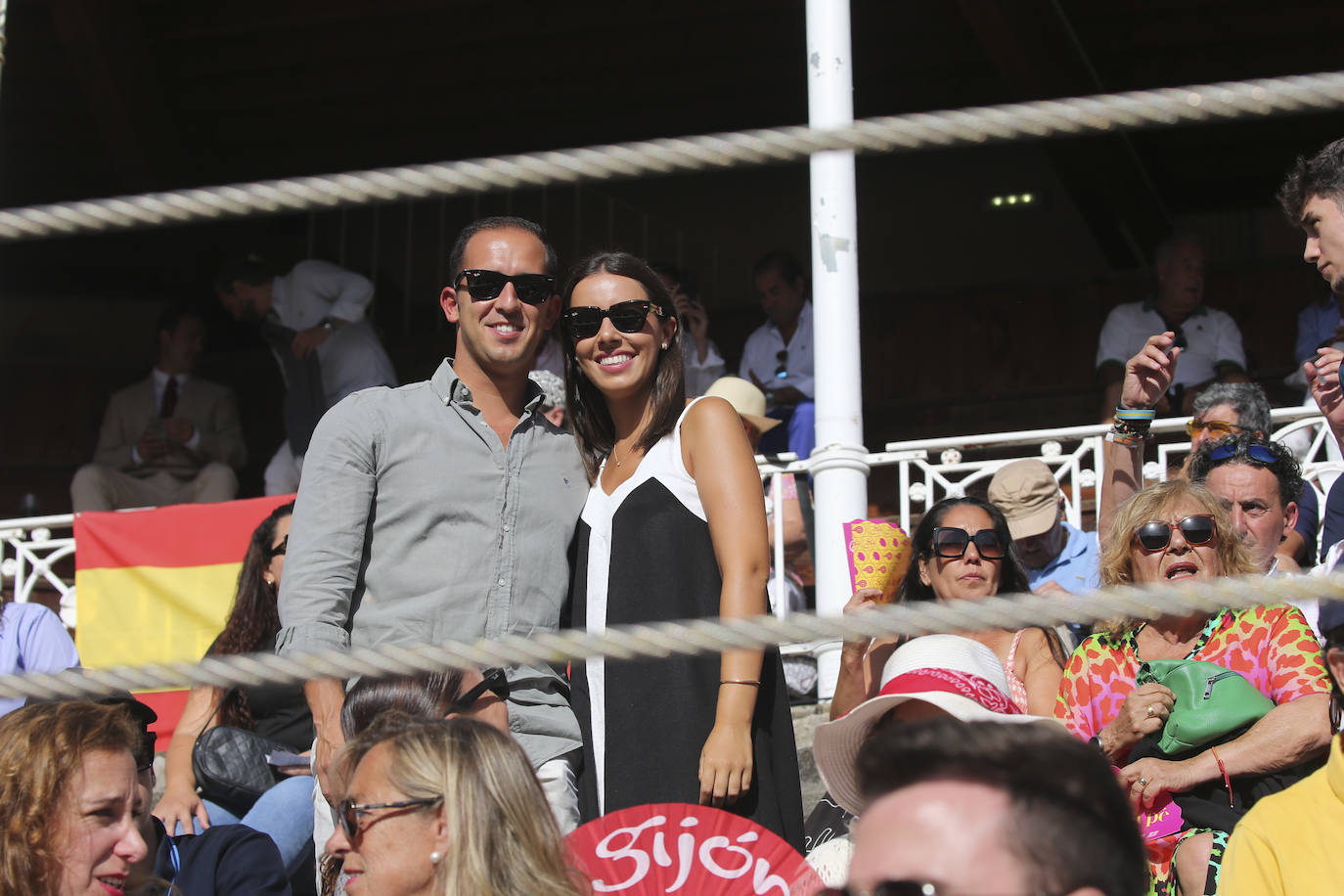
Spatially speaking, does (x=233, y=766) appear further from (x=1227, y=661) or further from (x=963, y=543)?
(x=1227, y=661)

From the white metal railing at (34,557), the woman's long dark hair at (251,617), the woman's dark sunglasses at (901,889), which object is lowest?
the woman's dark sunglasses at (901,889)

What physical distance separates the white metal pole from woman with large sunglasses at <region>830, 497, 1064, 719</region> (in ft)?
3.89

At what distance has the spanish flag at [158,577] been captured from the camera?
5316 mm

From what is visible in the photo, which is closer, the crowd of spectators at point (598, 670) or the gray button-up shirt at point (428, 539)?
the crowd of spectators at point (598, 670)

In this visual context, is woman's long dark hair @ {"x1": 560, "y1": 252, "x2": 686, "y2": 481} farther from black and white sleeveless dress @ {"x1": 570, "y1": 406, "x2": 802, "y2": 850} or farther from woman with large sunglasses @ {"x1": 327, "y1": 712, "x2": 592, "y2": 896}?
woman with large sunglasses @ {"x1": 327, "y1": 712, "x2": 592, "y2": 896}

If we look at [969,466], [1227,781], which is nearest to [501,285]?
[1227,781]

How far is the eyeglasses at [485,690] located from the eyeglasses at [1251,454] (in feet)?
6.56

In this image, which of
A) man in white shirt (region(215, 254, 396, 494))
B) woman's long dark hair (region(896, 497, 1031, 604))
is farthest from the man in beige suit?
woman's long dark hair (region(896, 497, 1031, 604))

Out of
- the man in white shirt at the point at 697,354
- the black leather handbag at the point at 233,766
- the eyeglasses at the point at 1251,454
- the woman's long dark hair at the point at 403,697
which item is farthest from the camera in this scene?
the man in white shirt at the point at 697,354

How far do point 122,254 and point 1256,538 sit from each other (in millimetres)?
7935

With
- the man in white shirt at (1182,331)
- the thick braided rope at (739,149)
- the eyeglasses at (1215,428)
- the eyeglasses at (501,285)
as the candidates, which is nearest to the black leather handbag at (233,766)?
the eyeglasses at (501,285)

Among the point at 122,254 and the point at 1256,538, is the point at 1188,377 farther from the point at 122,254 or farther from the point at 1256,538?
the point at 122,254

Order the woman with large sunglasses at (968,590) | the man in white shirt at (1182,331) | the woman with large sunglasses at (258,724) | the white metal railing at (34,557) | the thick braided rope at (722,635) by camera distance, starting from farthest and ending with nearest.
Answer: the man in white shirt at (1182,331), the white metal railing at (34,557), the woman with large sunglasses at (258,724), the woman with large sunglasses at (968,590), the thick braided rope at (722,635)

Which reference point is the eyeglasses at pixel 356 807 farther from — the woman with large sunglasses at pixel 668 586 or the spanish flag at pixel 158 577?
the spanish flag at pixel 158 577
